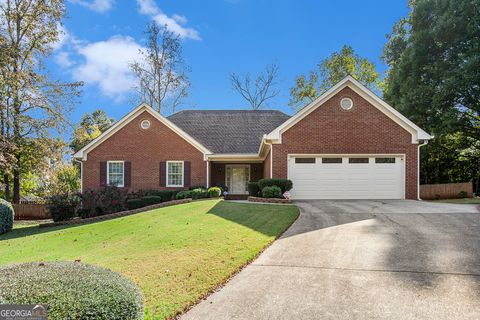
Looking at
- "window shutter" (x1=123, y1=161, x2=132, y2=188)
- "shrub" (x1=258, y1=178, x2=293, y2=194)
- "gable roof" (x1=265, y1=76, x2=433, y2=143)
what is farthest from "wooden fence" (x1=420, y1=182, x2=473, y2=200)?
"window shutter" (x1=123, y1=161, x2=132, y2=188)

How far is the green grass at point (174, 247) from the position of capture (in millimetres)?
5535

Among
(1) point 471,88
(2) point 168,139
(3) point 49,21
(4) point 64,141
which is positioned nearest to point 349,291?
(2) point 168,139

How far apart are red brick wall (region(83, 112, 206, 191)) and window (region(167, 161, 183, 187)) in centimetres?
36

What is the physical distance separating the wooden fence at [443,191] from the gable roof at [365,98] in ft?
22.2

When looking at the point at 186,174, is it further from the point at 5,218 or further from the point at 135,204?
the point at 5,218

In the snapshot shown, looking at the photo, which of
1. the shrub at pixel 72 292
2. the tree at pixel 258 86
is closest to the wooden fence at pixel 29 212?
the shrub at pixel 72 292

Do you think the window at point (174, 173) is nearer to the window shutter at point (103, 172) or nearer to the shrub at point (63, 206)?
the window shutter at point (103, 172)

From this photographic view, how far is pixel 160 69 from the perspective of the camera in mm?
33562

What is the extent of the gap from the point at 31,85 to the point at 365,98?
68.6 ft

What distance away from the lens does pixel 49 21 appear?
25141mm

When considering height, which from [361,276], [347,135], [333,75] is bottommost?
[361,276]

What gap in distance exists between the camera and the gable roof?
16.5 metres

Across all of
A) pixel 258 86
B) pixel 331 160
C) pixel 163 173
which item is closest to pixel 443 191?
pixel 331 160

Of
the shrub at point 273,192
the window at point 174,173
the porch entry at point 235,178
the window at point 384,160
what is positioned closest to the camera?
the shrub at point 273,192
